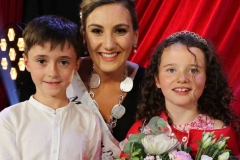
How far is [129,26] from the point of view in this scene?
1.86 meters

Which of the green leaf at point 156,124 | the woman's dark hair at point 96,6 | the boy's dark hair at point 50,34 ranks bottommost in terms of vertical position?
the green leaf at point 156,124

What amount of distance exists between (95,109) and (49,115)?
34 cm

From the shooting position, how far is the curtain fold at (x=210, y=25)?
203cm

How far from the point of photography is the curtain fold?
2.03 meters

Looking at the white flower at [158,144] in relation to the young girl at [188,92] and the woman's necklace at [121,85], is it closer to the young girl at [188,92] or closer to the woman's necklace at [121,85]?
the young girl at [188,92]

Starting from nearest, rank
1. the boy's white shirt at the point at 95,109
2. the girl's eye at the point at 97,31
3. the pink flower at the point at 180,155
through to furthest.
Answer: the pink flower at the point at 180,155, the boy's white shirt at the point at 95,109, the girl's eye at the point at 97,31

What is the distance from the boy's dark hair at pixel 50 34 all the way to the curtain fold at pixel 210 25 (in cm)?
63

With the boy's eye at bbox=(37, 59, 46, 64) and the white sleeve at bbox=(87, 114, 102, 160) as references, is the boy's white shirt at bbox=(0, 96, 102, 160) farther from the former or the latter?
the boy's eye at bbox=(37, 59, 46, 64)

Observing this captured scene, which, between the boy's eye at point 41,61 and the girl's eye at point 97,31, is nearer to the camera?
the boy's eye at point 41,61

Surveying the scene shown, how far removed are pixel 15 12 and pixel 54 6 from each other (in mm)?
378

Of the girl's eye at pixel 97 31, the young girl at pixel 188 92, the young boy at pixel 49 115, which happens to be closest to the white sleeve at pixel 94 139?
the young boy at pixel 49 115

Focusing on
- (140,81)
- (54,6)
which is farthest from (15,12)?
(140,81)

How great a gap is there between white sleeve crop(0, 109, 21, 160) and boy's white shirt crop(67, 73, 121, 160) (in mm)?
390

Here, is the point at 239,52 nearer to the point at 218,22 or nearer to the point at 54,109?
the point at 218,22
